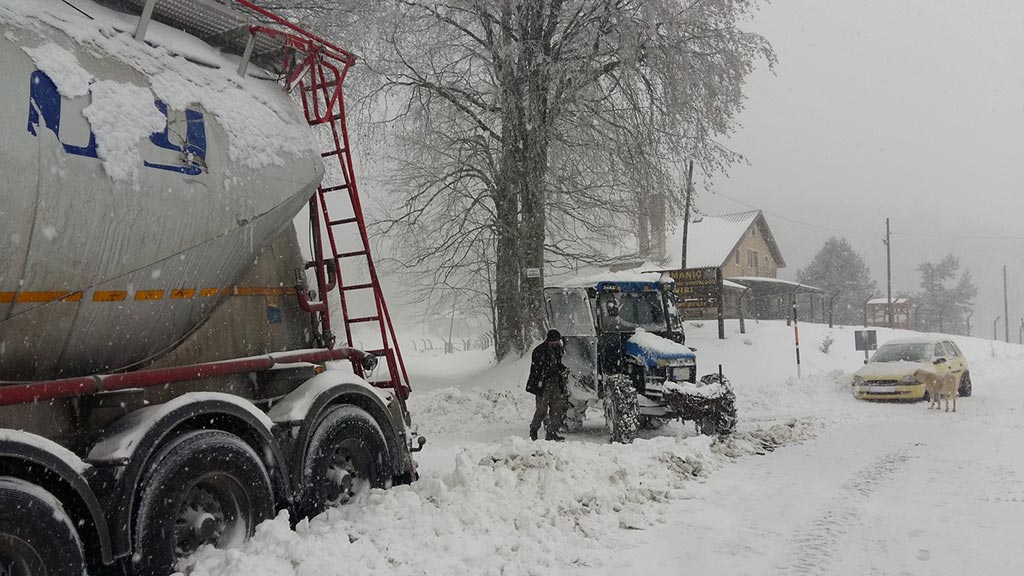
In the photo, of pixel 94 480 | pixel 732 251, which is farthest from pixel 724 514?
pixel 732 251

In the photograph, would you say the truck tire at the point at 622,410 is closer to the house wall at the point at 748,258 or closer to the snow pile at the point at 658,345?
the snow pile at the point at 658,345

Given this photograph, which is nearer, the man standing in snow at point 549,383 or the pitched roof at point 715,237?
the man standing in snow at point 549,383

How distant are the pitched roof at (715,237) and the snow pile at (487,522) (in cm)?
3726

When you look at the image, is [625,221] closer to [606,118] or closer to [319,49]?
[606,118]

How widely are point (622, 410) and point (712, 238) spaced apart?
40.7 metres

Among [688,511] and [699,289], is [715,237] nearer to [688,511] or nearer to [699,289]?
[699,289]

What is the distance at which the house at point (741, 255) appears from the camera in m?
44.5

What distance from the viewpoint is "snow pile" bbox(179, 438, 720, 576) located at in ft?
14.9

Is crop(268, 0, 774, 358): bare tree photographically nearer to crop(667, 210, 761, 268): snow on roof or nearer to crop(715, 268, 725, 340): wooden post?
crop(715, 268, 725, 340): wooden post

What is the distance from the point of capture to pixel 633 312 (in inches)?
449

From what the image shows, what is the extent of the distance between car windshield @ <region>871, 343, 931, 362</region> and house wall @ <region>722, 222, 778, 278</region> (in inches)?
1121

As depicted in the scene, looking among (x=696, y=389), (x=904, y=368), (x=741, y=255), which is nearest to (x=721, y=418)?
(x=696, y=389)

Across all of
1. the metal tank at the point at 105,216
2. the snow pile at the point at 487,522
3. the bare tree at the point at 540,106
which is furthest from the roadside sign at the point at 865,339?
the metal tank at the point at 105,216

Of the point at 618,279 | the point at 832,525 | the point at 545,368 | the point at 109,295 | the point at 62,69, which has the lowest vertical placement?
the point at 832,525
